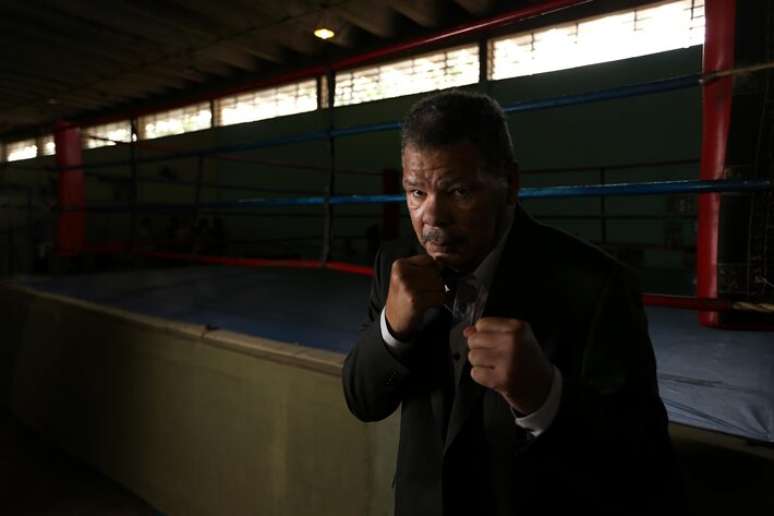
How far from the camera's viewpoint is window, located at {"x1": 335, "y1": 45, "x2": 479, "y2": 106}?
19.1ft

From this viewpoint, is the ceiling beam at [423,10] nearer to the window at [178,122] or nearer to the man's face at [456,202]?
the man's face at [456,202]

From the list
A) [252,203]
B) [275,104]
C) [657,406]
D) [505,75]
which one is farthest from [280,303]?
[275,104]

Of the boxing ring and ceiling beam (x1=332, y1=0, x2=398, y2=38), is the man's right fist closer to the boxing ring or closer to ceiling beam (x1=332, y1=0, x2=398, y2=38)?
the boxing ring

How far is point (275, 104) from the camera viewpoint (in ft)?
24.9

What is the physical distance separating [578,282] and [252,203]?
1.73 metres

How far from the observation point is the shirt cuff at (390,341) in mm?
715

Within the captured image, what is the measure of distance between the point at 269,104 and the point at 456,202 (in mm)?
7585

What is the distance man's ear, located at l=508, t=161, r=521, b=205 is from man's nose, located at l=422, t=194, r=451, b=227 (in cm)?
11

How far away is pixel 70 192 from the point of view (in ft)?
13.6

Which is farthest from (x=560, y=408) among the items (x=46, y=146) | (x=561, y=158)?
(x=46, y=146)

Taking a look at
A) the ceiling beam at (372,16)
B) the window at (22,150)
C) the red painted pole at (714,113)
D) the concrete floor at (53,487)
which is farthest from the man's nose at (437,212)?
the window at (22,150)

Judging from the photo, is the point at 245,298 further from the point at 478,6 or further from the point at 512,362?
the point at 478,6

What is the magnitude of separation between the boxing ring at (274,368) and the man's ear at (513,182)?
513 mm

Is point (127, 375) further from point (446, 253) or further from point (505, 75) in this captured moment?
point (505, 75)
